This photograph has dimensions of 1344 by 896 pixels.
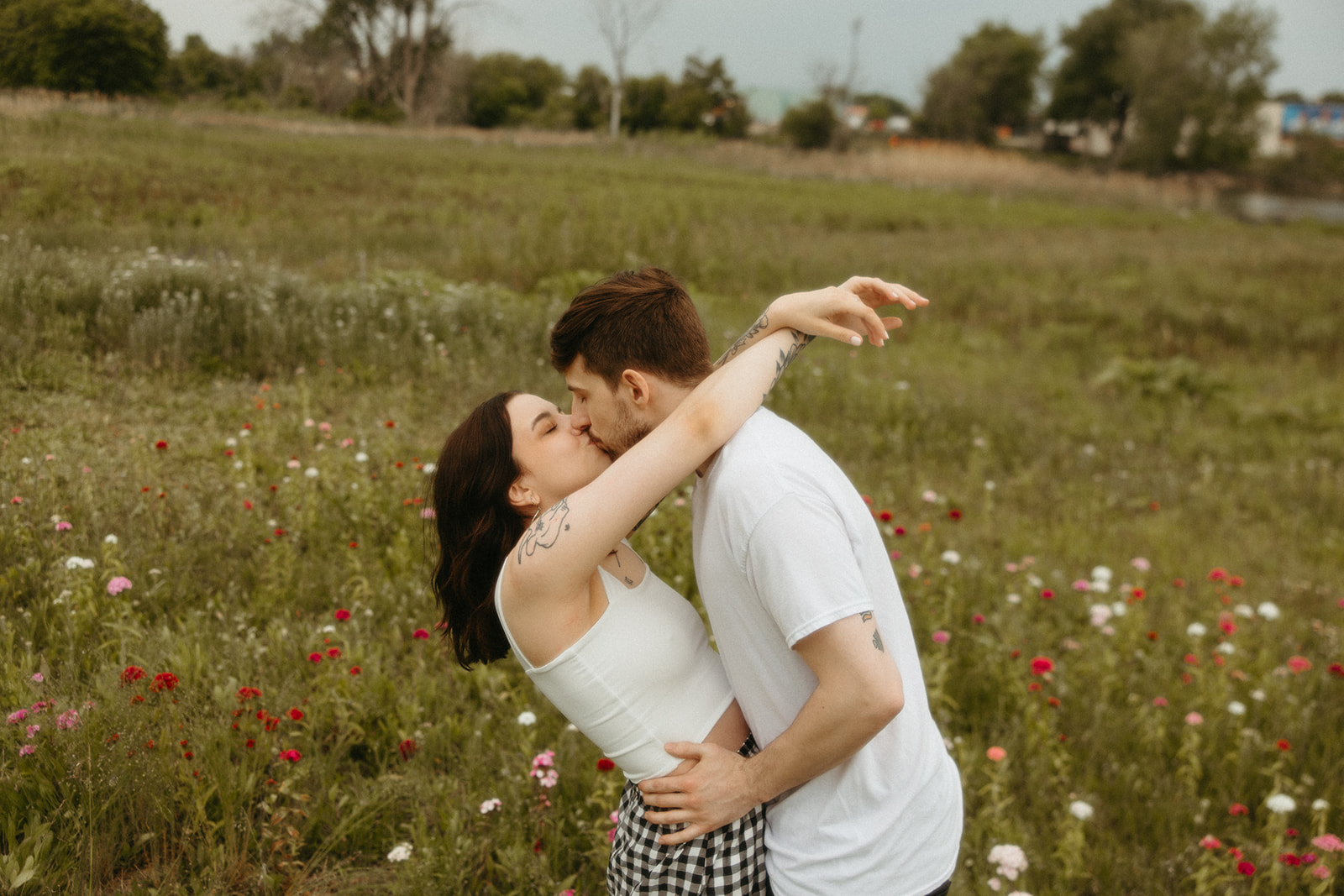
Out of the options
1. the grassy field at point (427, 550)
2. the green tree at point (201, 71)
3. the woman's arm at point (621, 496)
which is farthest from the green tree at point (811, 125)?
the woman's arm at point (621, 496)

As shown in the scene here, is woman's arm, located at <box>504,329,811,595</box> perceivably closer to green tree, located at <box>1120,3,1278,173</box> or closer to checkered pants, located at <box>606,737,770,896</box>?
checkered pants, located at <box>606,737,770,896</box>

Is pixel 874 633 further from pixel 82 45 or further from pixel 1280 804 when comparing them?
pixel 82 45

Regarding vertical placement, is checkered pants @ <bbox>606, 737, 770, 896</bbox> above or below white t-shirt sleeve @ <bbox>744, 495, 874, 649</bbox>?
below

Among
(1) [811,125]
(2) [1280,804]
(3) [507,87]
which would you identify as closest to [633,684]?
(2) [1280,804]

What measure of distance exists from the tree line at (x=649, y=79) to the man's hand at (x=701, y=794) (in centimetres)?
721

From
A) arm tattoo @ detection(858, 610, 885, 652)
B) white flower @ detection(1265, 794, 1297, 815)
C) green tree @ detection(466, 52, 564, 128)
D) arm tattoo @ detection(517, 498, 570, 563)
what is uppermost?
green tree @ detection(466, 52, 564, 128)

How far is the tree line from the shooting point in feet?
21.4

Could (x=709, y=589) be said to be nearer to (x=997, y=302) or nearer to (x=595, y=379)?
(x=595, y=379)

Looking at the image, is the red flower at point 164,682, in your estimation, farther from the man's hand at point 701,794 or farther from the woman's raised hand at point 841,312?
the woman's raised hand at point 841,312

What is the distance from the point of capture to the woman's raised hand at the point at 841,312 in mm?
1678

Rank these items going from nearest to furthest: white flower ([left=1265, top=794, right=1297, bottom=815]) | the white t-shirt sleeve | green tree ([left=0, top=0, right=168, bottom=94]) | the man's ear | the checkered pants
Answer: the white t-shirt sleeve → the checkered pants → the man's ear → white flower ([left=1265, top=794, right=1297, bottom=815]) → green tree ([left=0, top=0, right=168, bottom=94])

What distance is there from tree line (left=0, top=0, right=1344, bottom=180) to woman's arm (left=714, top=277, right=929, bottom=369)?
6.90 meters

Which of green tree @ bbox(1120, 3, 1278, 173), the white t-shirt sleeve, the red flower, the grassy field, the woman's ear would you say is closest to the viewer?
the white t-shirt sleeve

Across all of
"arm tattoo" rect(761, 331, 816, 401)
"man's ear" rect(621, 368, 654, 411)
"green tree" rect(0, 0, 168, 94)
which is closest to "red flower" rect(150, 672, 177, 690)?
"man's ear" rect(621, 368, 654, 411)
